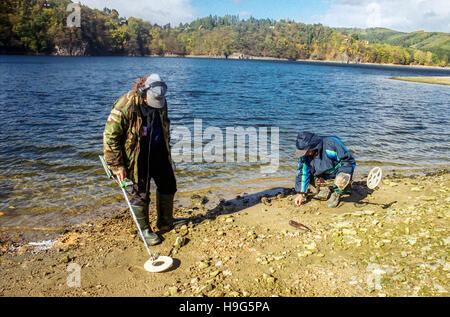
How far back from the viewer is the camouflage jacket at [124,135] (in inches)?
203

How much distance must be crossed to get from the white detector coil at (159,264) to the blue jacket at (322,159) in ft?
12.4

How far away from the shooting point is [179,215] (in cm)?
763

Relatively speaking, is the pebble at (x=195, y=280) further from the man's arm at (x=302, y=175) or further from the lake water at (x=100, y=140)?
the lake water at (x=100, y=140)

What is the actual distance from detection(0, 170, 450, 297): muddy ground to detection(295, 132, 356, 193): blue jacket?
92 centimetres

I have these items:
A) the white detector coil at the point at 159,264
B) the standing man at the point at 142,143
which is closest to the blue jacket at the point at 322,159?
the standing man at the point at 142,143

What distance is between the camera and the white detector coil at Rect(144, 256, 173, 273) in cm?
510

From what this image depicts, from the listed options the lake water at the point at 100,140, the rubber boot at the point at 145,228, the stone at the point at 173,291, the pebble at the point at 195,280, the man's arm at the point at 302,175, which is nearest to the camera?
the stone at the point at 173,291

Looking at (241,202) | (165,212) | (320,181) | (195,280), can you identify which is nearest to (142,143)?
(165,212)

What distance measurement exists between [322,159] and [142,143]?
4.22 metres

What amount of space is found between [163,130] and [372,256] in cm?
439

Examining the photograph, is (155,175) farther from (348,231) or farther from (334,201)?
(334,201)
